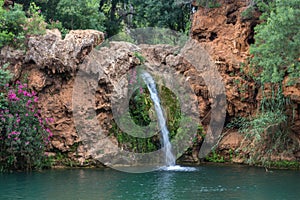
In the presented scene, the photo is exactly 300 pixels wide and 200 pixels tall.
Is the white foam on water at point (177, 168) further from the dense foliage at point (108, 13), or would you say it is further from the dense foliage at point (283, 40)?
the dense foliage at point (108, 13)

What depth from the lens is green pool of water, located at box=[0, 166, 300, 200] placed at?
9.95m

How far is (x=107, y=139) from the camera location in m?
14.6

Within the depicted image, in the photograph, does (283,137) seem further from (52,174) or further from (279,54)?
(52,174)

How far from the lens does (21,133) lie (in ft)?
42.4

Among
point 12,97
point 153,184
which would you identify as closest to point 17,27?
point 12,97

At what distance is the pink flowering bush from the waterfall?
3.85 metres

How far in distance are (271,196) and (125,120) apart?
636 centimetres

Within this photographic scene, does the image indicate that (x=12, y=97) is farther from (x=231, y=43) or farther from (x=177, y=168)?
(x=231, y=43)

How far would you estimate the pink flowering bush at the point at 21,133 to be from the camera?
12.7m

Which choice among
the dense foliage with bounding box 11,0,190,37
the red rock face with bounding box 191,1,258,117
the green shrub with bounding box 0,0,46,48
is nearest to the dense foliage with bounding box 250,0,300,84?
the red rock face with bounding box 191,1,258,117

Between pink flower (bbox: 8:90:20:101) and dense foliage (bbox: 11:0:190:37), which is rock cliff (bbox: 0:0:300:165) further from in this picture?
dense foliage (bbox: 11:0:190:37)

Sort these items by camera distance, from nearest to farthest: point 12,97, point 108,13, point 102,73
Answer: point 12,97
point 102,73
point 108,13

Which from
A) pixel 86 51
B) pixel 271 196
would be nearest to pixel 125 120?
pixel 86 51

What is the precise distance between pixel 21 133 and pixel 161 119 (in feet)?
16.1
